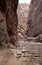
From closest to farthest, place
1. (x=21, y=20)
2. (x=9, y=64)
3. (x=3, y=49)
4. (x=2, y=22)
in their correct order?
(x=9, y=64)
(x=3, y=49)
(x=2, y=22)
(x=21, y=20)

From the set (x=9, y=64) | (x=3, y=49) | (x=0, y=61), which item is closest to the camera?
(x=0, y=61)

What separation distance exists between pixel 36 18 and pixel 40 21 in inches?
70.9

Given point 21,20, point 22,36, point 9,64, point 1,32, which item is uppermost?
point 1,32

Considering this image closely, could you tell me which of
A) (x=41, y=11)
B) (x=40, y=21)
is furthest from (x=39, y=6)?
(x=40, y=21)

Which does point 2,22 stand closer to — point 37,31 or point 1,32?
point 1,32

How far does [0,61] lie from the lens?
4.32 metres

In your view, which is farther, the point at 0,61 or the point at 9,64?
the point at 9,64

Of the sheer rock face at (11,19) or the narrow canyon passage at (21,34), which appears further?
the sheer rock face at (11,19)

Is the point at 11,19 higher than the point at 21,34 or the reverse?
higher

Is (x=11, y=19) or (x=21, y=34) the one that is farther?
(x=21, y=34)

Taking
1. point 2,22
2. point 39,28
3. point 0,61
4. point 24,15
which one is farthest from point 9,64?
point 24,15

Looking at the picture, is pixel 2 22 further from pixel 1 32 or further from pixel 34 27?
pixel 34 27

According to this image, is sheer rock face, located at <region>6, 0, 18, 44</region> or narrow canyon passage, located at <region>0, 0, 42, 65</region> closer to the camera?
narrow canyon passage, located at <region>0, 0, 42, 65</region>

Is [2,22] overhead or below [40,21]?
overhead
